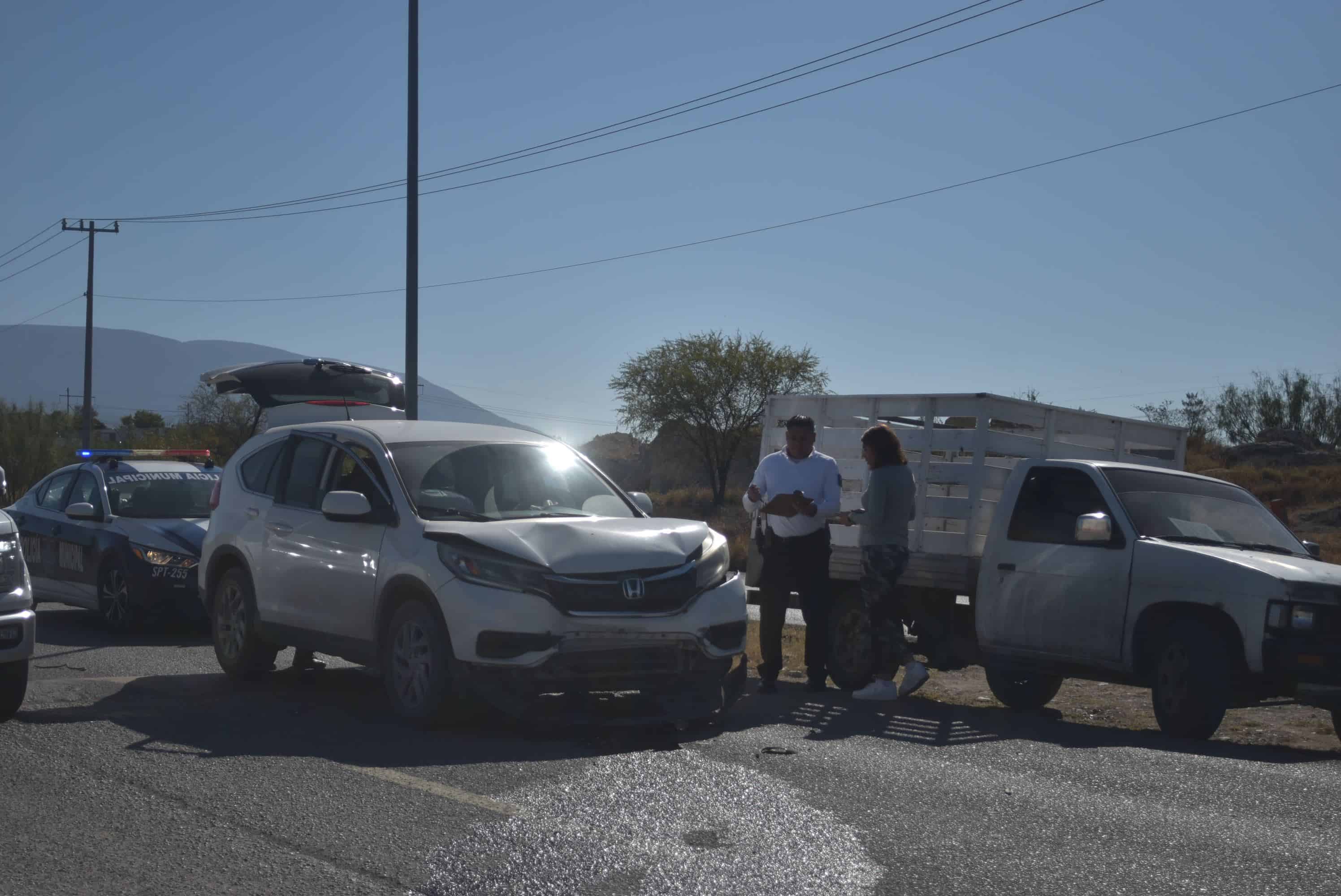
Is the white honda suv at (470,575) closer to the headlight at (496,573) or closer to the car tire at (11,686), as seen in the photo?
the headlight at (496,573)

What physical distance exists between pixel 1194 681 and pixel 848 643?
3177 millimetres

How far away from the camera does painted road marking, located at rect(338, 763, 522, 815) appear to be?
5488mm

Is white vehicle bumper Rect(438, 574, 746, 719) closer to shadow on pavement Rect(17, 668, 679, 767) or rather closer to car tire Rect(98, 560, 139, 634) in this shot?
shadow on pavement Rect(17, 668, 679, 767)

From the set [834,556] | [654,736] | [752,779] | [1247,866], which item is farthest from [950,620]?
[1247,866]

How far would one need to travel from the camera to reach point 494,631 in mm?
6961

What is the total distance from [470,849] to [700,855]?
835 millimetres

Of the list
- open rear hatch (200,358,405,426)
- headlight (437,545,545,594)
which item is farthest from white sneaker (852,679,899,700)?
open rear hatch (200,358,405,426)

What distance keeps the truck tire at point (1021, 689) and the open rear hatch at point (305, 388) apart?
8.82m

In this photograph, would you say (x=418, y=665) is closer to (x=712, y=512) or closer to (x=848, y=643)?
(x=848, y=643)

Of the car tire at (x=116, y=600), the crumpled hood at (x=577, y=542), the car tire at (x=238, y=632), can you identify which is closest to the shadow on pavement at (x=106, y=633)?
the car tire at (x=116, y=600)

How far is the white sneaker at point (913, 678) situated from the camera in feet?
30.3

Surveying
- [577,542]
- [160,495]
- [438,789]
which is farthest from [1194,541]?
[160,495]

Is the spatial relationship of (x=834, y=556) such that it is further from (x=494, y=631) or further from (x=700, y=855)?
(x=700, y=855)

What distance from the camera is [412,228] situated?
57.4ft
